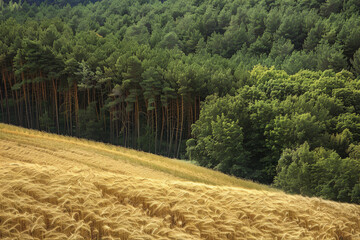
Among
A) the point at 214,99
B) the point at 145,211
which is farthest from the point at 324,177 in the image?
the point at 145,211

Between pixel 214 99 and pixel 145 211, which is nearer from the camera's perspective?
pixel 145 211

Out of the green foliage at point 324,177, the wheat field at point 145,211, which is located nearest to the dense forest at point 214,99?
the green foliage at point 324,177

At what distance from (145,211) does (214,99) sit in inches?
1640

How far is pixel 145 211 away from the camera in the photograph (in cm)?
920

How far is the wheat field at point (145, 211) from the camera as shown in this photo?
791cm

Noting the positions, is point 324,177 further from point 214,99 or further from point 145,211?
point 145,211

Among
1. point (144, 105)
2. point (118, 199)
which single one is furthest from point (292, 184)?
point (144, 105)

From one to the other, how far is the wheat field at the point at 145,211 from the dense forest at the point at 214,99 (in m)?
22.1

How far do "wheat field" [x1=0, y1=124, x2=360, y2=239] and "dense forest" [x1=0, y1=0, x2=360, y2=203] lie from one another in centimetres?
2215

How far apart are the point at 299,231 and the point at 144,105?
52.0 meters

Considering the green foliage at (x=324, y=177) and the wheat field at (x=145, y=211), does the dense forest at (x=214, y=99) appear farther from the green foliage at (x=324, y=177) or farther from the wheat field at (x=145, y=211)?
the wheat field at (x=145, y=211)

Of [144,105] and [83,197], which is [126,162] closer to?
[83,197]

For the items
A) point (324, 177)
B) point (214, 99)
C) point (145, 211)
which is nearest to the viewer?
point (145, 211)

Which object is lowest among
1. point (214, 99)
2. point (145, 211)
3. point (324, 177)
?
point (324, 177)
